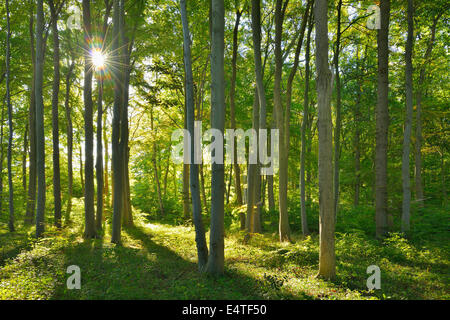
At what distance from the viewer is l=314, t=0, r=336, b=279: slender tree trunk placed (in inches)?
210

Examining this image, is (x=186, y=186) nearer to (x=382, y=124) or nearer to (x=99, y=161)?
(x=99, y=161)

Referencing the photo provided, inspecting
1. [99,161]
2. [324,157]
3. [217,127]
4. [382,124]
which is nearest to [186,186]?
[99,161]

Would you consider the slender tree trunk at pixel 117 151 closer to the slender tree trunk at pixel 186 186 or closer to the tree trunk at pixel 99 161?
the tree trunk at pixel 99 161

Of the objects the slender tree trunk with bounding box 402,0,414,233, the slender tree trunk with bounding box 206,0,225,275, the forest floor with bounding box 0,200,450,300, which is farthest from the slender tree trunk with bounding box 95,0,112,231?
the slender tree trunk with bounding box 402,0,414,233

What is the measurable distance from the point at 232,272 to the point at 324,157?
3.28 meters

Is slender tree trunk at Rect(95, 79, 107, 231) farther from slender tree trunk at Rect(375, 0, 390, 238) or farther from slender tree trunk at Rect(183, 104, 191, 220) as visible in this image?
slender tree trunk at Rect(375, 0, 390, 238)

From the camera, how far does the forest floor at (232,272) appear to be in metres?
4.74

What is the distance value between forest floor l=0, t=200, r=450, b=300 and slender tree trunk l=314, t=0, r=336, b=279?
1.58ft

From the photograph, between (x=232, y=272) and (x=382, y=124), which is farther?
(x=382, y=124)

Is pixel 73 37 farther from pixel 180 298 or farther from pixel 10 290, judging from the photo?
pixel 180 298

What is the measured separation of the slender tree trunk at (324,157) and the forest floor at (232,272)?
48 centimetres

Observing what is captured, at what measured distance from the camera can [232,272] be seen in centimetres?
605

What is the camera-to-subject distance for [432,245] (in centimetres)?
775

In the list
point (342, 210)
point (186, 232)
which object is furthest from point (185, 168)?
point (342, 210)
